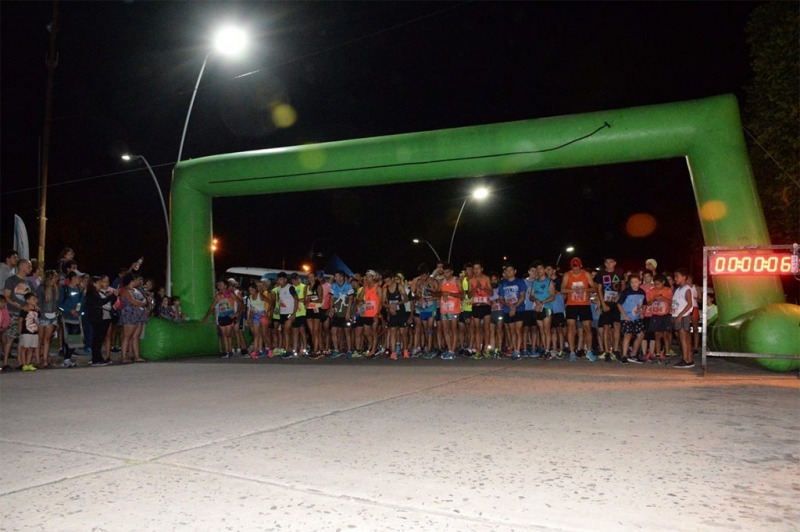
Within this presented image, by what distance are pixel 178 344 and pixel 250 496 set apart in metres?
9.01

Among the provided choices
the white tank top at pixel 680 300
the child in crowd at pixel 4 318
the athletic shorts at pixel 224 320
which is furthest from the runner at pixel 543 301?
the child in crowd at pixel 4 318

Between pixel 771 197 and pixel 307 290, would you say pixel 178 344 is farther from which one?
pixel 771 197

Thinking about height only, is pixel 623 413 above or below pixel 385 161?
below

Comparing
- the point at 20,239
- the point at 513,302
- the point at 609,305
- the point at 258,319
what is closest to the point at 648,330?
the point at 609,305

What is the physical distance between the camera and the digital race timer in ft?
25.7

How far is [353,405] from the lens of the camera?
228 inches

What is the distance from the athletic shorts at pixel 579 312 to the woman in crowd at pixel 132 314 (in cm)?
760

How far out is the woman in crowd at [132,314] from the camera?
10891 millimetres

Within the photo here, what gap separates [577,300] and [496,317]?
5.24 feet

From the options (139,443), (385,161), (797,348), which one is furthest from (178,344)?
(797,348)

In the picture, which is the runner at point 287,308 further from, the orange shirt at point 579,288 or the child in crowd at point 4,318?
the orange shirt at point 579,288

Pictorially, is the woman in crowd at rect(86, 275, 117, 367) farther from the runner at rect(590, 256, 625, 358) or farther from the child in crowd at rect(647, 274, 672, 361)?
the child in crowd at rect(647, 274, 672, 361)

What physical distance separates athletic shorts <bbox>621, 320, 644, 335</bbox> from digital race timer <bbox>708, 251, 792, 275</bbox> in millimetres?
2498

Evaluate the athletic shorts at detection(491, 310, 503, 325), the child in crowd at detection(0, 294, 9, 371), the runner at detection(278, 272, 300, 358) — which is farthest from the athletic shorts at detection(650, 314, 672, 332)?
the child in crowd at detection(0, 294, 9, 371)
